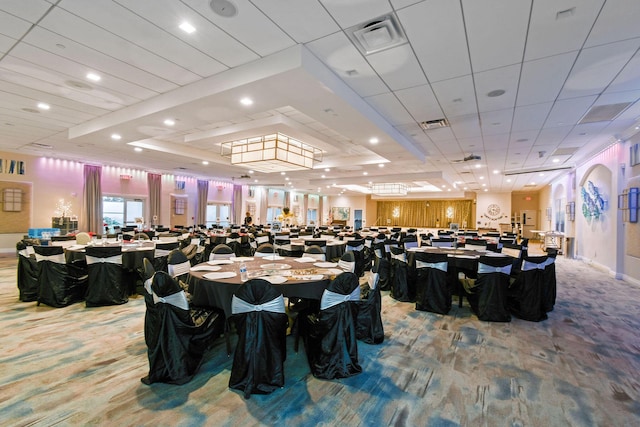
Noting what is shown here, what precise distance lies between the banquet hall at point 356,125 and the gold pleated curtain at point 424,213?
651 inches

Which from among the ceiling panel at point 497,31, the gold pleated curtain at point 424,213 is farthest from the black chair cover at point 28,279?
the gold pleated curtain at point 424,213

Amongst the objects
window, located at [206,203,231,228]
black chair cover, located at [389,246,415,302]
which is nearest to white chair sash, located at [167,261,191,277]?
black chair cover, located at [389,246,415,302]

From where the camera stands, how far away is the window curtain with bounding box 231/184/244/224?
18422 millimetres

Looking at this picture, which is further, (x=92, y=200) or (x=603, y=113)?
(x=92, y=200)

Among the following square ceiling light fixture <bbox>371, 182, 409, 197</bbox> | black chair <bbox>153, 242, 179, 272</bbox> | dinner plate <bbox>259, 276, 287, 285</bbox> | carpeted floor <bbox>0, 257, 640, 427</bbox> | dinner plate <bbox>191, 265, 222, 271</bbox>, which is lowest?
carpeted floor <bbox>0, 257, 640, 427</bbox>

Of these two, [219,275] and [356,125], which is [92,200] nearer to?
[356,125]

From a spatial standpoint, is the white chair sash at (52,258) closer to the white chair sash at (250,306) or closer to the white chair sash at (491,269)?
the white chair sash at (250,306)

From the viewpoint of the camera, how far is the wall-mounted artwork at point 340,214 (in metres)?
27.3

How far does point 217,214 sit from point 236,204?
1.30 meters

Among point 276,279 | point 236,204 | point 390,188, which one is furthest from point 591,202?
point 236,204

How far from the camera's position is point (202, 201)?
16.3 metres

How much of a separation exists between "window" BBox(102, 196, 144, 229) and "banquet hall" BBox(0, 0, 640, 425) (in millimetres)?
5111

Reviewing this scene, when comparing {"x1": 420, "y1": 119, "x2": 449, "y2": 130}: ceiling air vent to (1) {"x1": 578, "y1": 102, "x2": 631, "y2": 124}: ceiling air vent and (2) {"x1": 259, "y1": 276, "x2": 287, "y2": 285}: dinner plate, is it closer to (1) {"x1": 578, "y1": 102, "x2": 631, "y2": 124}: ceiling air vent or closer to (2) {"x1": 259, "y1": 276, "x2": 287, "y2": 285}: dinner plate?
(1) {"x1": 578, "y1": 102, "x2": 631, "y2": 124}: ceiling air vent

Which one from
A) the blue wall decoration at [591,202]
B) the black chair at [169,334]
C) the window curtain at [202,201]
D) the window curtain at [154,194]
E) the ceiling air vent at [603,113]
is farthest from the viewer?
the window curtain at [202,201]
